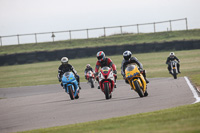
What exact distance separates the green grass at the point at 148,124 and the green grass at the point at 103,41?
38.7m

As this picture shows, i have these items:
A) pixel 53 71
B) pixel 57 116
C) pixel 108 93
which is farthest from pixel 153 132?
pixel 53 71

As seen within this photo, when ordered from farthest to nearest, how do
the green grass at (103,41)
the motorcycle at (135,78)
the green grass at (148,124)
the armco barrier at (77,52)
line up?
the green grass at (103,41), the armco barrier at (77,52), the motorcycle at (135,78), the green grass at (148,124)

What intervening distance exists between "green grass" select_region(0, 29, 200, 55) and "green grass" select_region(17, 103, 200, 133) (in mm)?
38691

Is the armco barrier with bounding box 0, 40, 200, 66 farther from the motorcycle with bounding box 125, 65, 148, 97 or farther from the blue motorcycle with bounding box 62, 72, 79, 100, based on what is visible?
the motorcycle with bounding box 125, 65, 148, 97

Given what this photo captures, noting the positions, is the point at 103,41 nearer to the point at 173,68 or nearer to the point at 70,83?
the point at 173,68

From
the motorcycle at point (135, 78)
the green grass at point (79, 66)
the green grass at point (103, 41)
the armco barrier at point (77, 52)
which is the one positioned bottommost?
the green grass at point (79, 66)

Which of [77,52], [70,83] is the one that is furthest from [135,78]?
[77,52]

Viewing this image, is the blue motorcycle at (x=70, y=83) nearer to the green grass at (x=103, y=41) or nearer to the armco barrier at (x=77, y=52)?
the armco barrier at (x=77, y=52)

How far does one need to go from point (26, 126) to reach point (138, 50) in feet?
107

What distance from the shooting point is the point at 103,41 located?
51.7 m

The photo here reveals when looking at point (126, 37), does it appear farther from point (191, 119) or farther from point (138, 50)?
point (191, 119)

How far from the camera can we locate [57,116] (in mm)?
11648

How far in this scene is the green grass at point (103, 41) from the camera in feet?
160

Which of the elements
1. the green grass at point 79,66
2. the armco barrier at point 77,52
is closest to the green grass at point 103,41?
the armco barrier at point 77,52
